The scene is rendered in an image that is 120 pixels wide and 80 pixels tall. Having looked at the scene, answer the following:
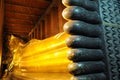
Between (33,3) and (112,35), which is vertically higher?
(33,3)

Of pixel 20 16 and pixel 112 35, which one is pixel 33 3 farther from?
pixel 112 35

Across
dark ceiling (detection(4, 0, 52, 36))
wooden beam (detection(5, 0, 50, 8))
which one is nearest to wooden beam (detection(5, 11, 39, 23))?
dark ceiling (detection(4, 0, 52, 36))

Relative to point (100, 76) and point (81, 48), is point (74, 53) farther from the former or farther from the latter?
point (100, 76)

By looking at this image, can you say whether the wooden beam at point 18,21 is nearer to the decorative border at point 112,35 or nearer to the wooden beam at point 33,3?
the wooden beam at point 33,3

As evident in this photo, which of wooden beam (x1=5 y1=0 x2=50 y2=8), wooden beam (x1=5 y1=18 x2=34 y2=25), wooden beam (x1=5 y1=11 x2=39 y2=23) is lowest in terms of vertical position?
wooden beam (x1=5 y1=18 x2=34 y2=25)

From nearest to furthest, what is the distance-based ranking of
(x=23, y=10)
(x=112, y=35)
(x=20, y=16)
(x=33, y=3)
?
(x=112, y=35), (x=33, y=3), (x=23, y=10), (x=20, y=16)

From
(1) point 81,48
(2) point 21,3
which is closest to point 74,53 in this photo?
(1) point 81,48

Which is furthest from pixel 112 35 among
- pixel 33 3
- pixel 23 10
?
pixel 23 10

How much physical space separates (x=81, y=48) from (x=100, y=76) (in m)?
0.23

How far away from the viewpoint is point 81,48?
1173 mm

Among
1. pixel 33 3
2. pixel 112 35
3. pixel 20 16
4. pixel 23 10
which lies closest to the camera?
pixel 112 35

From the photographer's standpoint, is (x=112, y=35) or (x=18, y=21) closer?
(x=112, y=35)

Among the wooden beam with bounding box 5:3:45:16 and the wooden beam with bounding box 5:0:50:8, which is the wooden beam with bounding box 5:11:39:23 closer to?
the wooden beam with bounding box 5:3:45:16

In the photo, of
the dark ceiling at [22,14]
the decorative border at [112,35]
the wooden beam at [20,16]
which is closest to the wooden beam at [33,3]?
the dark ceiling at [22,14]
